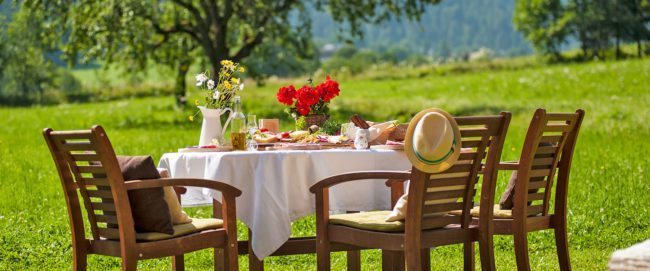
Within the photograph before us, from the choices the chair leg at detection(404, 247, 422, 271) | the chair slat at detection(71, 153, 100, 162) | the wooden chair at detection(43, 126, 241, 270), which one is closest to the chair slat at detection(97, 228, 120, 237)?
the wooden chair at detection(43, 126, 241, 270)

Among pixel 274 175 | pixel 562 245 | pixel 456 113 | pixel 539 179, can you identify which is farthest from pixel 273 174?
pixel 456 113

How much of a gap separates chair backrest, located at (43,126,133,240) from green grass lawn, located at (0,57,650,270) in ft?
8.42

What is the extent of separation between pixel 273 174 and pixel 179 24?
68.4 feet

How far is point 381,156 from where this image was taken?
6.73 metres

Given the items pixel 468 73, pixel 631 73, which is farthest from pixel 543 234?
pixel 468 73

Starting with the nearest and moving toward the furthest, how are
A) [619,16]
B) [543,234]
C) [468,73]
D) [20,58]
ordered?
[543,234], [468,73], [20,58], [619,16]

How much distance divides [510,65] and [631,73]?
9.20 metres

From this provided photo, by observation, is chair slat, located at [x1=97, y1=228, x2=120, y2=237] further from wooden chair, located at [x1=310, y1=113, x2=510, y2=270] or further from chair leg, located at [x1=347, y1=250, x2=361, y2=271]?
chair leg, located at [x1=347, y1=250, x2=361, y2=271]

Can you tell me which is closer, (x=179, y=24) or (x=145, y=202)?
(x=145, y=202)

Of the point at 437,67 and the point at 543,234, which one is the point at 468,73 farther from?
the point at 543,234

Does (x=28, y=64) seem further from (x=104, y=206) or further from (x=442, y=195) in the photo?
(x=442, y=195)

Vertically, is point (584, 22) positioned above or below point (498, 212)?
above

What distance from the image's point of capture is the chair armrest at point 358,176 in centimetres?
600

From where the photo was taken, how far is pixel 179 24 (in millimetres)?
26953
